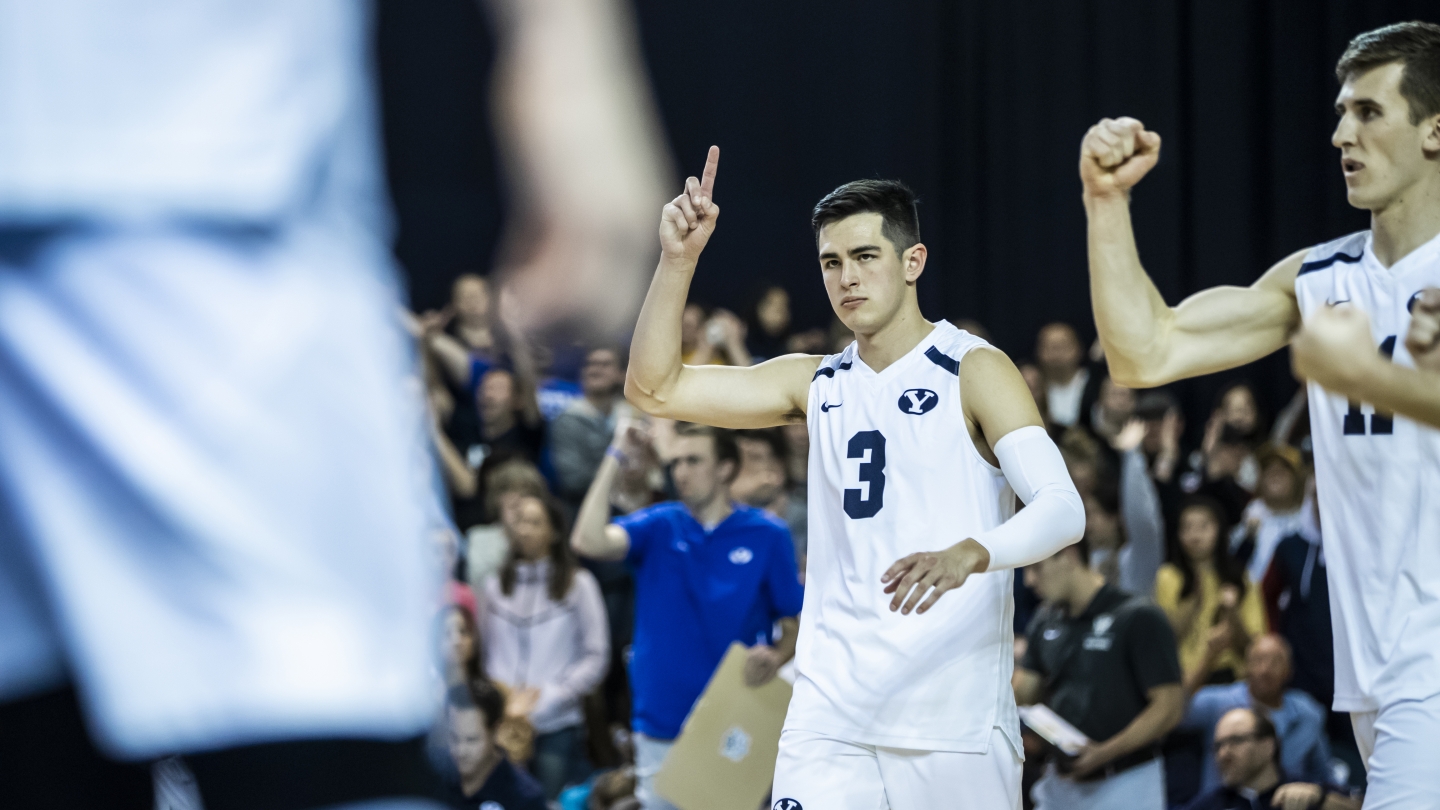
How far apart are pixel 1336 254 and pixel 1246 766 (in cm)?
347

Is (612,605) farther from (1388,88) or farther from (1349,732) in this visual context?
(1388,88)

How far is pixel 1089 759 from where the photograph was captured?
678cm

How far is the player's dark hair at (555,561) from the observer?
7805mm

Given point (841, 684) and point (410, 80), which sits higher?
point (410, 80)

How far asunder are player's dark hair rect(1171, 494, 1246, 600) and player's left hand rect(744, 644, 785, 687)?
3.35 metres

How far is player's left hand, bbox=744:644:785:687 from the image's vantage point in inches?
244

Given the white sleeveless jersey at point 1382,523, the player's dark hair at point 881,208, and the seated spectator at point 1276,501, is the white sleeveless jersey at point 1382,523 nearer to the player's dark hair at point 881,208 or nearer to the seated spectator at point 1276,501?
the player's dark hair at point 881,208

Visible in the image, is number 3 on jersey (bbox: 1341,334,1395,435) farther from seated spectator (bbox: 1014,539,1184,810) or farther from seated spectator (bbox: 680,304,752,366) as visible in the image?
seated spectator (bbox: 680,304,752,366)

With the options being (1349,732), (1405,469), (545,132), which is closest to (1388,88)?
(1405,469)

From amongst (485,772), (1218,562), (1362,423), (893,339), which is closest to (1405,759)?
(1362,423)

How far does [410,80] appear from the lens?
12594 millimetres

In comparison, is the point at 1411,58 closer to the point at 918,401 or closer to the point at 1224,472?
the point at 918,401

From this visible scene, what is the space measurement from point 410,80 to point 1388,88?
10116mm

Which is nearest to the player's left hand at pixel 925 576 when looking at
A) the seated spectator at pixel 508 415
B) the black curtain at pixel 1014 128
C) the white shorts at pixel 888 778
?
the white shorts at pixel 888 778
